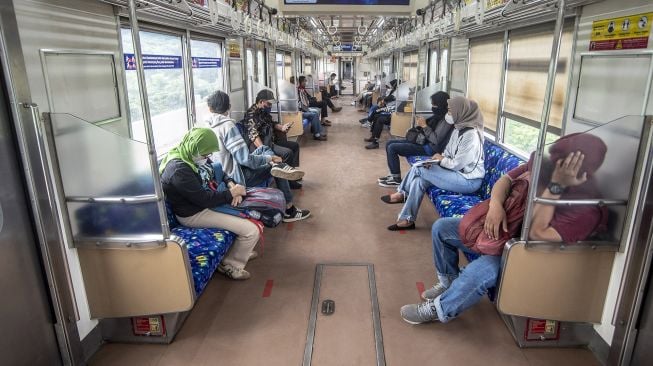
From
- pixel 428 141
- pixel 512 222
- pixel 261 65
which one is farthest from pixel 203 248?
pixel 261 65

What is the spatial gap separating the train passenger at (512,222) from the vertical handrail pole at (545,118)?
46mm

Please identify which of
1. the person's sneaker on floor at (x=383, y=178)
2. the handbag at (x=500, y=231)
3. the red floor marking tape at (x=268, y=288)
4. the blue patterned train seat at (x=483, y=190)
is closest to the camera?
the handbag at (x=500, y=231)

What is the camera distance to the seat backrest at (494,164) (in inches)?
163

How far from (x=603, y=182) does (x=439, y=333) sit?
142 centimetres

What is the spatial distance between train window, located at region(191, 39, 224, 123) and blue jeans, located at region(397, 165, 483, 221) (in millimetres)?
2490

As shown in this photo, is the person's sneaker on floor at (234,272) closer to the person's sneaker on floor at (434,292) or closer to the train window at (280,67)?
the person's sneaker on floor at (434,292)

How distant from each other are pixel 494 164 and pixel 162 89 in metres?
3.57

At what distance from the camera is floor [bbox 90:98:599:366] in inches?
109

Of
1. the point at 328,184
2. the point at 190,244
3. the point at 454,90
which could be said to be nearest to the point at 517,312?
the point at 190,244

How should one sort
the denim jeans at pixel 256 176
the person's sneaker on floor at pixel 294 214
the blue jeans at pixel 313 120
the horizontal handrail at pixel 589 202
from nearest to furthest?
the horizontal handrail at pixel 589 202, the denim jeans at pixel 256 176, the person's sneaker on floor at pixel 294 214, the blue jeans at pixel 313 120

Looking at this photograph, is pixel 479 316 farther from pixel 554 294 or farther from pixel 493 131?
pixel 493 131

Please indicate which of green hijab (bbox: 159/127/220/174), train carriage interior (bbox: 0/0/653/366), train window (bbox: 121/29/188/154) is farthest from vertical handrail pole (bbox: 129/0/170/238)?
train window (bbox: 121/29/188/154)

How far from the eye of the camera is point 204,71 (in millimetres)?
5758

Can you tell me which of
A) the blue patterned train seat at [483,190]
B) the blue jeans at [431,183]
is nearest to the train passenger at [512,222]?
the blue patterned train seat at [483,190]
